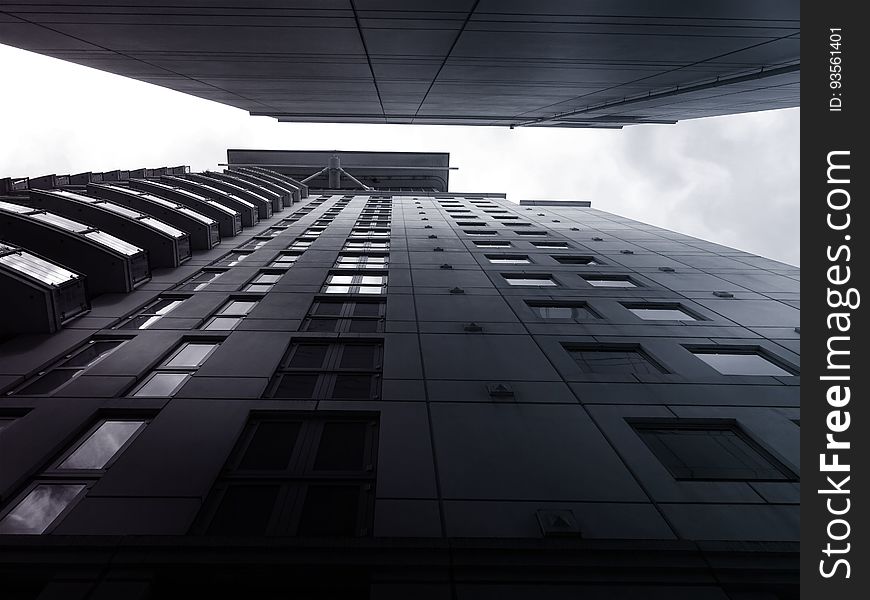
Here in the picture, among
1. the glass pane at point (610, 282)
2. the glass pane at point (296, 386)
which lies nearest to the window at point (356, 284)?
the glass pane at point (296, 386)

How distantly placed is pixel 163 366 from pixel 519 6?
11222 millimetres

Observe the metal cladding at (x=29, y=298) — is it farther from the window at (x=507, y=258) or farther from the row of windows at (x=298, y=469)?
the window at (x=507, y=258)

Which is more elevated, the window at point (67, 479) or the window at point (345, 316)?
the window at point (345, 316)

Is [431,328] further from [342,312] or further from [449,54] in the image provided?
[449,54]

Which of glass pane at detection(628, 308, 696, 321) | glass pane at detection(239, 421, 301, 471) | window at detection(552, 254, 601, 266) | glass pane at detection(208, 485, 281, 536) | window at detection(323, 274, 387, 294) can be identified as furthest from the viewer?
window at detection(552, 254, 601, 266)

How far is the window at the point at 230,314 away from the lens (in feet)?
41.3

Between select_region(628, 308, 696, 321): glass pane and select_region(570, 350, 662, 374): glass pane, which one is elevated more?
select_region(628, 308, 696, 321): glass pane

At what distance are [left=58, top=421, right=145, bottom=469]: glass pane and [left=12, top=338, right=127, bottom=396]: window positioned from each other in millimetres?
1938

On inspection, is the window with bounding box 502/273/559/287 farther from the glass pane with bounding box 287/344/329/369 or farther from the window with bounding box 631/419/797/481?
the window with bounding box 631/419/797/481

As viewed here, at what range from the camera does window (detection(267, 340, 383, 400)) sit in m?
9.41

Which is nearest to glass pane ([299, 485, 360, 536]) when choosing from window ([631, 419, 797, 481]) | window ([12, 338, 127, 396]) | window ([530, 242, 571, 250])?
window ([631, 419, 797, 481])

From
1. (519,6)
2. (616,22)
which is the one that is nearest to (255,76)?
(519,6)

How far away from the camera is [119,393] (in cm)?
887

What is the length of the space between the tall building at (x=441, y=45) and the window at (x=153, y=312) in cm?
754
